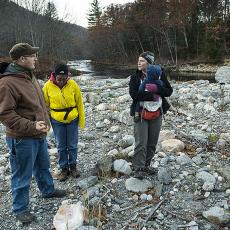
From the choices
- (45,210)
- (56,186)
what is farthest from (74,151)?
(45,210)

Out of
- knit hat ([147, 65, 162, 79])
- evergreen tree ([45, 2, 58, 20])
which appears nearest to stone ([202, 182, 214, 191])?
knit hat ([147, 65, 162, 79])

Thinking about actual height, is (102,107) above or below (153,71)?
below

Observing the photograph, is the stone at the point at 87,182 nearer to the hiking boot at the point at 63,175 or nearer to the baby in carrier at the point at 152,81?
the hiking boot at the point at 63,175

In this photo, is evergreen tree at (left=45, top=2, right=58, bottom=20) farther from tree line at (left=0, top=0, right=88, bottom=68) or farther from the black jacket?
the black jacket

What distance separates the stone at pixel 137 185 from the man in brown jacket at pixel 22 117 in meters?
1.35

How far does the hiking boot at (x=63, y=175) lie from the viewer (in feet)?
16.2

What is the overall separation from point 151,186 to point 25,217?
5.72ft

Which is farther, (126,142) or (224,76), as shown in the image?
(224,76)

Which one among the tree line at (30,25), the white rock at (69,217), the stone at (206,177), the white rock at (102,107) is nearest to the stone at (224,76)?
the white rock at (102,107)

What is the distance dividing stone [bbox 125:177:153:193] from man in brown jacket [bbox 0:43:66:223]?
135 cm

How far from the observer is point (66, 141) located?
4973 millimetres

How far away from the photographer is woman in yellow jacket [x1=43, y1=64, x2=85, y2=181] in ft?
15.4

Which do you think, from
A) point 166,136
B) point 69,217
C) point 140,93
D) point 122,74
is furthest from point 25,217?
point 122,74

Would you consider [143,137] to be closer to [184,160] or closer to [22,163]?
[184,160]
